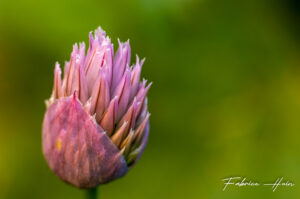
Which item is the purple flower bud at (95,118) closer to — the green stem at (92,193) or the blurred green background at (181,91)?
the green stem at (92,193)

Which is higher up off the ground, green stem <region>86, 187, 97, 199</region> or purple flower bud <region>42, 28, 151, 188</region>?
purple flower bud <region>42, 28, 151, 188</region>

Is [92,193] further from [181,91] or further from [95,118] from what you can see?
[181,91]

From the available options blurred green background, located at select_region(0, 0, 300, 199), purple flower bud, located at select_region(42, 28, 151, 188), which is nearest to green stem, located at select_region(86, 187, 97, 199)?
purple flower bud, located at select_region(42, 28, 151, 188)

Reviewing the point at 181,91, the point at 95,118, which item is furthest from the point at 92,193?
the point at 181,91

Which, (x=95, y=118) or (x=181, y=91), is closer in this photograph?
(x=95, y=118)

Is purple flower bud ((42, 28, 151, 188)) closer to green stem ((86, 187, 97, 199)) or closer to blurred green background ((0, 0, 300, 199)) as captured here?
green stem ((86, 187, 97, 199))
